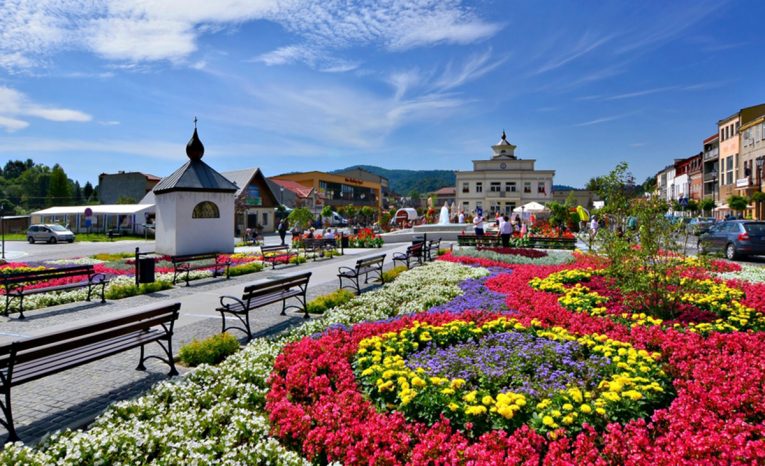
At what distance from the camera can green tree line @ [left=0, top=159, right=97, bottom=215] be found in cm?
7414

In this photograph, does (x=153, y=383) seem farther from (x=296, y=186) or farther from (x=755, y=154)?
(x=296, y=186)

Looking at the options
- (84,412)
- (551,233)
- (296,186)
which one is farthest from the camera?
(296,186)

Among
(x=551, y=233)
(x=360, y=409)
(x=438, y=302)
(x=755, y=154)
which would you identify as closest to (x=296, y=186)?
(x=551, y=233)

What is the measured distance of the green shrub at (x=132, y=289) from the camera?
37.6ft

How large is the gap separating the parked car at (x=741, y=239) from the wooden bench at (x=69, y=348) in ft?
62.4

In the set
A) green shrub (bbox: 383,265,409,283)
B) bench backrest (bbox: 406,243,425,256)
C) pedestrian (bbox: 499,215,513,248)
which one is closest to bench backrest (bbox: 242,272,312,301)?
green shrub (bbox: 383,265,409,283)

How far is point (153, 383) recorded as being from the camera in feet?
18.5

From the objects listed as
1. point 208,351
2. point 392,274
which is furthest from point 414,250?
point 208,351

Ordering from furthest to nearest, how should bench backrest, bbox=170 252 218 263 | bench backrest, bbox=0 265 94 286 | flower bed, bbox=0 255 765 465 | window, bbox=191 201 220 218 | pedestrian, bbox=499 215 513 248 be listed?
window, bbox=191 201 220 218 → pedestrian, bbox=499 215 513 248 → bench backrest, bbox=170 252 218 263 → bench backrest, bbox=0 265 94 286 → flower bed, bbox=0 255 765 465

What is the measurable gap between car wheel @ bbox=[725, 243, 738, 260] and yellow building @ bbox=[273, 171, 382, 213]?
58.4 m

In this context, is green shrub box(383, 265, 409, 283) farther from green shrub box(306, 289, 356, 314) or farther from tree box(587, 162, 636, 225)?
tree box(587, 162, 636, 225)

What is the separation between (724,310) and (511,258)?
9617mm

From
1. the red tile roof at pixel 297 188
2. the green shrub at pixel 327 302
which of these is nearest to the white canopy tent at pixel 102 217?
the red tile roof at pixel 297 188

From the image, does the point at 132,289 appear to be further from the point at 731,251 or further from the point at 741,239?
the point at 731,251
